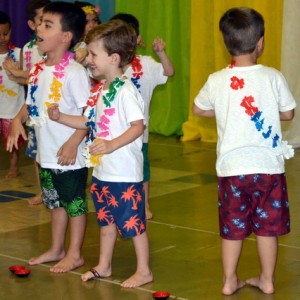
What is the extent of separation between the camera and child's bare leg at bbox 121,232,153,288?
3.76m

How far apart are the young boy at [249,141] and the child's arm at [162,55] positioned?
1.06 m

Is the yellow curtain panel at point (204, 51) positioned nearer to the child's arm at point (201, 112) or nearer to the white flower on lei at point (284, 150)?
→ the child's arm at point (201, 112)

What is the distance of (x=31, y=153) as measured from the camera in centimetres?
545

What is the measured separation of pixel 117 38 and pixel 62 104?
456 mm

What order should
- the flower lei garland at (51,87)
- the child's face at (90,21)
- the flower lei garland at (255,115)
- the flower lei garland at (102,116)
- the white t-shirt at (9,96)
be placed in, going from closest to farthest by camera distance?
the flower lei garland at (255,115) < the flower lei garland at (102,116) < the flower lei garland at (51,87) < the child's face at (90,21) < the white t-shirt at (9,96)

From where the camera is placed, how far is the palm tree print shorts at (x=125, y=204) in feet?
12.2

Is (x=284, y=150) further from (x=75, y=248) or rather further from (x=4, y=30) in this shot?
(x=4, y=30)

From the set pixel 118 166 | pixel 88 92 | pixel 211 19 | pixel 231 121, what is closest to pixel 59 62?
pixel 88 92

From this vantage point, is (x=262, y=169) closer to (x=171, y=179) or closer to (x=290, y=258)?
(x=290, y=258)

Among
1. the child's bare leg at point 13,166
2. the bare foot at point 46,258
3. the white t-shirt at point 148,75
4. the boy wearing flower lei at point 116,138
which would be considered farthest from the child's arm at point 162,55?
the child's bare leg at point 13,166

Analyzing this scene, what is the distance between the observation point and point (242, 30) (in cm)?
352

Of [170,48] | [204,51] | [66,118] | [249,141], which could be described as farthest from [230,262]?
[170,48]

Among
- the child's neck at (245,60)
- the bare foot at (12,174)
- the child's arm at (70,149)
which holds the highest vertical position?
the child's neck at (245,60)

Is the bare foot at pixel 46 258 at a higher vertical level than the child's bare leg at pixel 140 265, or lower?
lower
